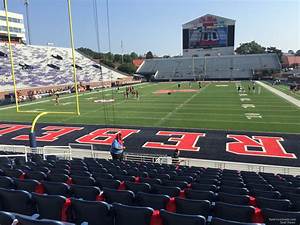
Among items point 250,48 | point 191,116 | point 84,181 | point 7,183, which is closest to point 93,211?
point 84,181

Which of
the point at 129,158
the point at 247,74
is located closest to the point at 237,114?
the point at 129,158

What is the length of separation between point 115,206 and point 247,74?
260 feet

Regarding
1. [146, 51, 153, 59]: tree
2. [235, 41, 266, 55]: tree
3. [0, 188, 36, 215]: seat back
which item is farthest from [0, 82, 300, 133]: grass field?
[235, 41, 266, 55]: tree

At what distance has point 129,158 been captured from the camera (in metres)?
13.6

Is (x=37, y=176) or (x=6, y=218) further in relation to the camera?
(x=37, y=176)

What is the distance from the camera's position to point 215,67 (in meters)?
82.9

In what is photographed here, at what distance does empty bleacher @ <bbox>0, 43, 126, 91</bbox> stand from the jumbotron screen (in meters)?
23.2

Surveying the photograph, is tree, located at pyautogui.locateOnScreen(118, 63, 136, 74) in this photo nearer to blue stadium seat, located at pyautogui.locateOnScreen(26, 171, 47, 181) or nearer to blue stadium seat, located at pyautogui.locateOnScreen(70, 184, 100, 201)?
blue stadium seat, located at pyautogui.locateOnScreen(26, 171, 47, 181)

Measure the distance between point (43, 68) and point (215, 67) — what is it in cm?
4634

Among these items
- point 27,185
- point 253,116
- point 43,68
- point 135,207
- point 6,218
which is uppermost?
point 43,68

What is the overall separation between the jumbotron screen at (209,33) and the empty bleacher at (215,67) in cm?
567

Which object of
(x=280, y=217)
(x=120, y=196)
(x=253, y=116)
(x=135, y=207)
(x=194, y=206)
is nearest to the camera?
(x=135, y=207)

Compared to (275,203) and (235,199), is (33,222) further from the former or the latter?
(275,203)

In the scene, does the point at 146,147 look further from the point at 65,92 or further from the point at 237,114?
the point at 65,92
